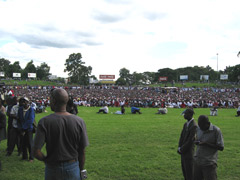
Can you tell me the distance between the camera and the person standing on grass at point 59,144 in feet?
9.37

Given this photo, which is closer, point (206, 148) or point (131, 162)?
point (206, 148)

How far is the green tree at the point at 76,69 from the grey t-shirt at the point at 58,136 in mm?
90428

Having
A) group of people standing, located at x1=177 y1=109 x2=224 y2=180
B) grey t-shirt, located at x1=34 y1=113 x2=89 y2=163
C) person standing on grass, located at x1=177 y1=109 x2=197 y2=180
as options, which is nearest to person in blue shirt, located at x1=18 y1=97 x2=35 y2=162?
grey t-shirt, located at x1=34 y1=113 x2=89 y2=163

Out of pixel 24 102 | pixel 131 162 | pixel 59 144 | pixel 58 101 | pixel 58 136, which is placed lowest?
pixel 131 162

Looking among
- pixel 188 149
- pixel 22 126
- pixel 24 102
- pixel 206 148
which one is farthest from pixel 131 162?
pixel 24 102

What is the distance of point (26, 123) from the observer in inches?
280

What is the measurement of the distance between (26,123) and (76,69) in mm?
88017

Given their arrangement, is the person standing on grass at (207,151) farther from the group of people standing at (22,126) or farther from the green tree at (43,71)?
the green tree at (43,71)

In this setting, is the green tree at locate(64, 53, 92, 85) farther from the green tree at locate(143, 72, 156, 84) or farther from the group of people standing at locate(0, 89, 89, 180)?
the group of people standing at locate(0, 89, 89, 180)

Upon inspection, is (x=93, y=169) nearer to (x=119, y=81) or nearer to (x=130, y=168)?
(x=130, y=168)

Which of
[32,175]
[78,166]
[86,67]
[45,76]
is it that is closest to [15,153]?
[32,175]

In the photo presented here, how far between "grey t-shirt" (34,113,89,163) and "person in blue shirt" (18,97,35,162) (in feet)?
15.2

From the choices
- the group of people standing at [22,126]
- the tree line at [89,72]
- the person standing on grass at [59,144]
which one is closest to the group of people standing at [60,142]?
the person standing on grass at [59,144]

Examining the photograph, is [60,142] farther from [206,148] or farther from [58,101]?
[206,148]
